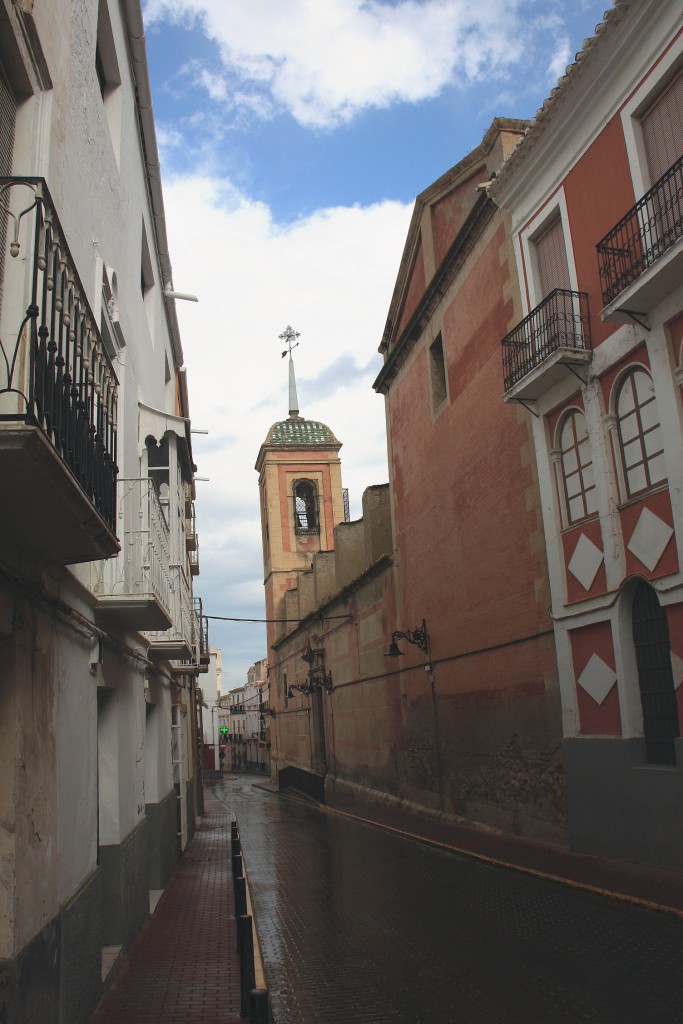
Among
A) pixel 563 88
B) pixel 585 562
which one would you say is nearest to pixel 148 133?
pixel 563 88

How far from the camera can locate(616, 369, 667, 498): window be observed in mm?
10242

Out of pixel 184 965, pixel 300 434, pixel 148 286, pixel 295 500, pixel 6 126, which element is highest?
pixel 300 434

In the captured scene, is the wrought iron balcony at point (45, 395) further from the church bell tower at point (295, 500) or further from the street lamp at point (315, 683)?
the church bell tower at point (295, 500)

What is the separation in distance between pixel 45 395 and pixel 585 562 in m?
9.15

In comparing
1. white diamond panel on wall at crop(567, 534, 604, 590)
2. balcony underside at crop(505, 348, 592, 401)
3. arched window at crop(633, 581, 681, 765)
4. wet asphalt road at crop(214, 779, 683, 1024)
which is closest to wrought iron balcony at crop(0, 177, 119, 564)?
wet asphalt road at crop(214, 779, 683, 1024)

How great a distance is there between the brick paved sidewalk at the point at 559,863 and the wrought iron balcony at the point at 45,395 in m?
6.60

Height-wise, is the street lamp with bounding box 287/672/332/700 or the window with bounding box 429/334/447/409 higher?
the window with bounding box 429/334/447/409

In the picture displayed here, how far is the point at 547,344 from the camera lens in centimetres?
1195

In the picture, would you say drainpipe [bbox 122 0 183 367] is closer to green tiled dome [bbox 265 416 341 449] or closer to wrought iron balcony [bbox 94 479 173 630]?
wrought iron balcony [bbox 94 479 173 630]

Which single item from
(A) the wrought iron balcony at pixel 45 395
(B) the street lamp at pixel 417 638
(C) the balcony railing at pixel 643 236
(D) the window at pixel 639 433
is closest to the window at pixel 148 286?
(C) the balcony railing at pixel 643 236

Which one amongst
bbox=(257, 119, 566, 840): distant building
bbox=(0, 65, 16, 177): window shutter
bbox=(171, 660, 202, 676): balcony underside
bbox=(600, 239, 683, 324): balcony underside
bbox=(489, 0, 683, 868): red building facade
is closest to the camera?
bbox=(0, 65, 16, 177): window shutter

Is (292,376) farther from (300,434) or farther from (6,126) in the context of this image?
(6,126)

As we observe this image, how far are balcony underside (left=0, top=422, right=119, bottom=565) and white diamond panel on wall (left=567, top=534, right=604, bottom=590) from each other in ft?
26.0

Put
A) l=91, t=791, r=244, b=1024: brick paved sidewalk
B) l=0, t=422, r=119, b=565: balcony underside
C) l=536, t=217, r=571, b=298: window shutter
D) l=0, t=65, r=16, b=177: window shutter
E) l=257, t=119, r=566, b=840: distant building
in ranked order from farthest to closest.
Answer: l=257, t=119, r=566, b=840: distant building < l=536, t=217, r=571, b=298: window shutter < l=91, t=791, r=244, b=1024: brick paved sidewalk < l=0, t=65, r=16, b=177: window shutter < l=0, t=422, r=119, b=565: balcony underside
